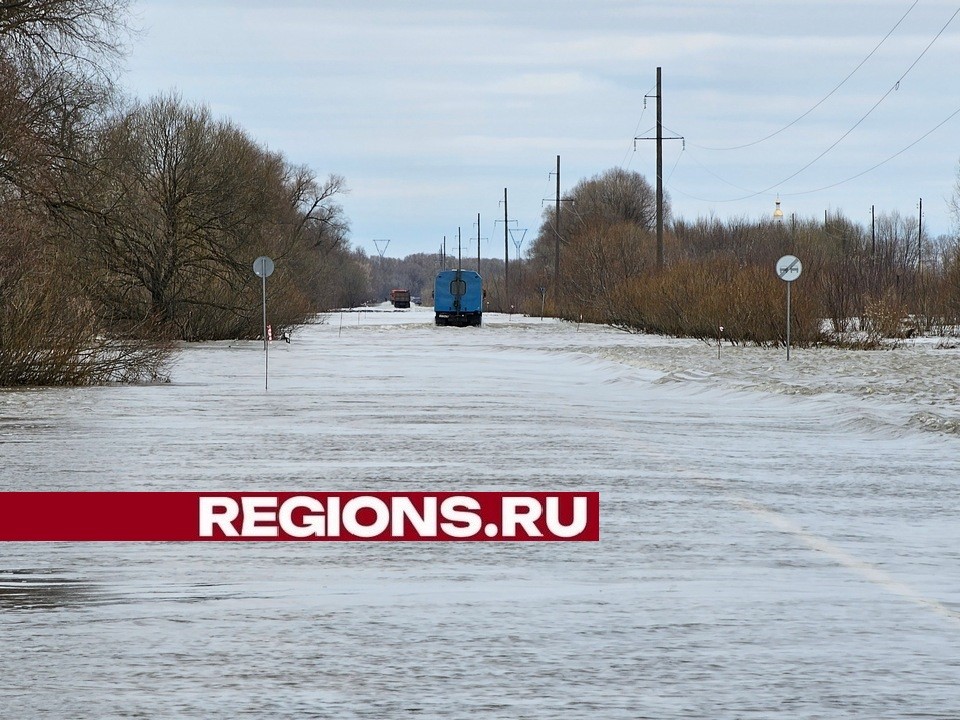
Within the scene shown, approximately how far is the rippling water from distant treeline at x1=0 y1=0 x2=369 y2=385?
9.16 metres

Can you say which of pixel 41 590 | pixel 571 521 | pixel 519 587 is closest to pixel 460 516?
pixel 571 521

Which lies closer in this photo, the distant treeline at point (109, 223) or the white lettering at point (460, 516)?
the white lettering at point (460, 516)

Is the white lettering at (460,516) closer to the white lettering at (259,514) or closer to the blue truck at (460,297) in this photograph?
the white lettering at (259,514)

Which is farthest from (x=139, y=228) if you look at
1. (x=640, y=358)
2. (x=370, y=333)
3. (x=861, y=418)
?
(x=861, y=418)

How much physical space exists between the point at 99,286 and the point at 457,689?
49.8 m

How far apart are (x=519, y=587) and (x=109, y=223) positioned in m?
30.4

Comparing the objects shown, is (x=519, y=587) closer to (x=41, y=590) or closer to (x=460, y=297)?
(x=41, y=590)

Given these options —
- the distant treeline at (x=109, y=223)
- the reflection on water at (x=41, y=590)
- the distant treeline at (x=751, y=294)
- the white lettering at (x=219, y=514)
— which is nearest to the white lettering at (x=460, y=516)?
the white lettering at (x=219, y=514)

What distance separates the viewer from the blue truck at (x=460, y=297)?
87.0 meters

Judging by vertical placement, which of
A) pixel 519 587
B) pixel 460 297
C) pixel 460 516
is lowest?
pixel 460 516

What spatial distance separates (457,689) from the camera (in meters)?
6.54

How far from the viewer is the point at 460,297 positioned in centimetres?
8700

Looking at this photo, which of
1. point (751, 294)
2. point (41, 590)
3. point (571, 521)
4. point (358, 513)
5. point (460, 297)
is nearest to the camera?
point (41, 590)

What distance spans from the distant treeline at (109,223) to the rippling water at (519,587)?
9.16 metres
